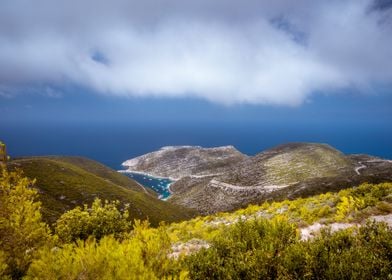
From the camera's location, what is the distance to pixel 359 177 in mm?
101438

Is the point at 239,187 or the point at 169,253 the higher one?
the point at 239,187

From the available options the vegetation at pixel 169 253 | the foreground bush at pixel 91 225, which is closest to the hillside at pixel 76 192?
the foreground bush at pixel 91 225

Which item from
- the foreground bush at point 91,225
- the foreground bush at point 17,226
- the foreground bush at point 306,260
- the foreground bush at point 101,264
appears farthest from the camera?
the foreground bush at point 91,225

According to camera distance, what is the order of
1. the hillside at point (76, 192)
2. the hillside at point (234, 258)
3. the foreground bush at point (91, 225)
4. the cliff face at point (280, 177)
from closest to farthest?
the hillside at point (234, 258) → the foreground bush at point (91, 225) → the hillside at point (76, 192) → the cliff face at point (280, 177)

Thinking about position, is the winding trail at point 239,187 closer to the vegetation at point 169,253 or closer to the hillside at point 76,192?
the hillside at point 76,192

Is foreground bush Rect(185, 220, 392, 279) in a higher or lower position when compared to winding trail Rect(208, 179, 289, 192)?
lower

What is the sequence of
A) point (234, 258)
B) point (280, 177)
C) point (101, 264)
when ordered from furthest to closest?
point (280, 177), point (234, 258), point (101, 264)

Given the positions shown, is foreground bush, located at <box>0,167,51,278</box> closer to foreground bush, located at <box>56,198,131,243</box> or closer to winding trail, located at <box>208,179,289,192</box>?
foreground bush, located at <box>56,198,131,243</box>

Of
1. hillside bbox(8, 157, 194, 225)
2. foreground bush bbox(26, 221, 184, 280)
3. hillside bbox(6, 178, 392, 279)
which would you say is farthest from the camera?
hillside bbox(8, 157, 194, 225)

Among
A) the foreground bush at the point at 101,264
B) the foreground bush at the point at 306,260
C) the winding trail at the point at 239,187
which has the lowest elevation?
the foreground bush at the point at 306,260

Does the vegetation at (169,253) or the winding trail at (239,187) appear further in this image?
the winding trail at (239,187)

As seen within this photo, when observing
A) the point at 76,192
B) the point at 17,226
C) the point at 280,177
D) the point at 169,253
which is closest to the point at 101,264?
the point at 169,253

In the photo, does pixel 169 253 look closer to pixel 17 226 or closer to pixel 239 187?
pixel 17 226

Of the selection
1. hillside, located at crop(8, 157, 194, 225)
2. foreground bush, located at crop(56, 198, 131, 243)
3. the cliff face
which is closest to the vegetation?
foreground bush, located at crop(56, 198, 131, 243)
